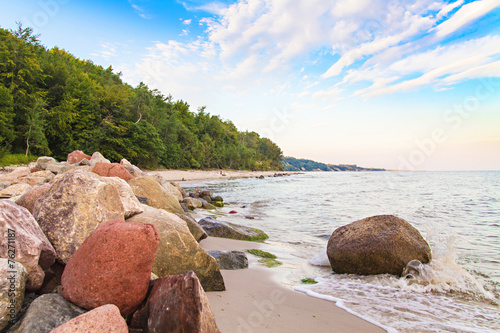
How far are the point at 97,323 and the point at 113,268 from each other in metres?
0.50

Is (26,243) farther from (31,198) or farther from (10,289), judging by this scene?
(31,198)

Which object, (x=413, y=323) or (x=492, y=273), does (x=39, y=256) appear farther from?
(x=492, y=273)

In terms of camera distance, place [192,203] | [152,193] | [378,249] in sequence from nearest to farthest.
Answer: [378,249] < [152,193] < [192,203]

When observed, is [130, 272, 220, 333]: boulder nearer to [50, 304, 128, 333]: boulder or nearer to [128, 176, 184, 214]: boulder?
[50, 304, 128, 333]: boulder

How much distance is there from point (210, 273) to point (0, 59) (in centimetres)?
3696

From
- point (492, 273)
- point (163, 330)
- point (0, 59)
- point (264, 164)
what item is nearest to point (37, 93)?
point (0, 59)

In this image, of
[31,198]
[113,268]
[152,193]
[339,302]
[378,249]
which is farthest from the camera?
[152,193]

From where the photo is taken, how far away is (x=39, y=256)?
2580mm

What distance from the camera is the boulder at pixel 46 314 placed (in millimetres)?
1962

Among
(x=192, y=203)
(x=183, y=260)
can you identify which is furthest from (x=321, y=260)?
(x=192, y=203)

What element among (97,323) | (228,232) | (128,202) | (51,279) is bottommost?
(228,232)

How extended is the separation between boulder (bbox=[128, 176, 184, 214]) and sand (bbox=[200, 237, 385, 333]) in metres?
3.48

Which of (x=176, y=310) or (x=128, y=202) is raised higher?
(x=128, y=202)

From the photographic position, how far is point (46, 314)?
207cm
